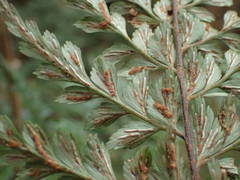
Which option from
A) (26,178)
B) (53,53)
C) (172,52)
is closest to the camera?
(26,178)

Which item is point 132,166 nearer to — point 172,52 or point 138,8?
point 172,52

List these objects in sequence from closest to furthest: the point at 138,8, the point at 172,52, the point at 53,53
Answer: the point at 53,53
the point at 172,52
the point at 138,8

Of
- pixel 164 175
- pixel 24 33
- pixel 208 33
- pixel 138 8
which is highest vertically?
pixel 24 33

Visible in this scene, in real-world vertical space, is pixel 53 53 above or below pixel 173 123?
above

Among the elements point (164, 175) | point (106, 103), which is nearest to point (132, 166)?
point (164, 175)

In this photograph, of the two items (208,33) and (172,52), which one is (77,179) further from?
(208,33)

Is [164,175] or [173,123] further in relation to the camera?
[173,123]
